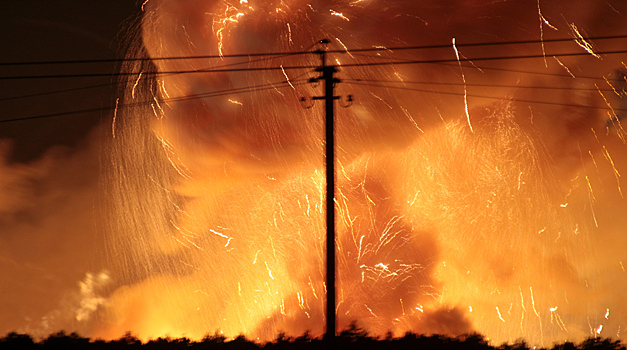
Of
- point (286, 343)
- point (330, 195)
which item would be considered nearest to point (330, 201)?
point (330, 195)

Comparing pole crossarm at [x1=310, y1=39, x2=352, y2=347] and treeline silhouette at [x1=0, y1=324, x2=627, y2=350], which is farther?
treeline silhouette at [x1=0, y1=324, x2=627, y2=350]

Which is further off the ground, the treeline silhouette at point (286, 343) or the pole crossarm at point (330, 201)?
the pole crossarm at point (330, 201)

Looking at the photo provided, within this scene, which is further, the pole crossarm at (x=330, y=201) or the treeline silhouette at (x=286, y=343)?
the treeline silhouette at (x=286, y=343)

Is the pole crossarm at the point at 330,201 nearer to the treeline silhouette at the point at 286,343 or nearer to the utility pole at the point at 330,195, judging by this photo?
the utility pole at the point at 330,195

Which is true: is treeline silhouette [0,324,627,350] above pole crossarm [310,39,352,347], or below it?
below

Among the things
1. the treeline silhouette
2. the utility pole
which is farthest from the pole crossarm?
the treeline silhouette

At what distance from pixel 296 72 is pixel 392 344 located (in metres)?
9.73

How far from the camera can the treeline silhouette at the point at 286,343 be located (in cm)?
1454

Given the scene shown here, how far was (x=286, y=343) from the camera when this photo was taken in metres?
14.7

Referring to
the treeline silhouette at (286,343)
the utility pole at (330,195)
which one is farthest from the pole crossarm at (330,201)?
the treeline silhouette at (286,343)

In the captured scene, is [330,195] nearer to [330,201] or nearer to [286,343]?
[330,201]

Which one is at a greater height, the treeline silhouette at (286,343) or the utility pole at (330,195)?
the utility pole at (330,195)

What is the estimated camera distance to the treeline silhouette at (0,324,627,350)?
14.5 metres

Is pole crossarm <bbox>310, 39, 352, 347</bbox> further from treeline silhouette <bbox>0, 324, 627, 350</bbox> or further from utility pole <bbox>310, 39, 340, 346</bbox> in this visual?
treeline silhouette <bbox>0, 324, 627, 350</bbox>
